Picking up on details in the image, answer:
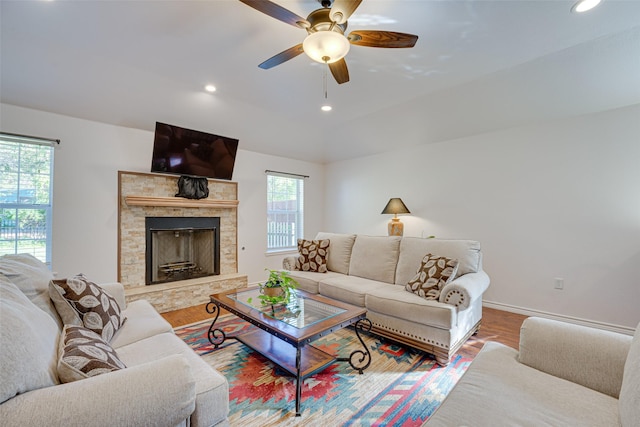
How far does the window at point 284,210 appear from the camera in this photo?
17.1ft

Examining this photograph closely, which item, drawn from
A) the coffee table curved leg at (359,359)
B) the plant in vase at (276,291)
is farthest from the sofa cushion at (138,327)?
the coffee table curved leg at (359,359)

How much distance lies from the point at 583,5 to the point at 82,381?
11.9 feet

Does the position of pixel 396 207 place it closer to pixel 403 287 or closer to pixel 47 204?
pixel 403 287

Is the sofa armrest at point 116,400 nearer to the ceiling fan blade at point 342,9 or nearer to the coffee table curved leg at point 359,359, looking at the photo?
the coffee table curved leg at point 359,359

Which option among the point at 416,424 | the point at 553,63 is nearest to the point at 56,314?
the point at 416,424

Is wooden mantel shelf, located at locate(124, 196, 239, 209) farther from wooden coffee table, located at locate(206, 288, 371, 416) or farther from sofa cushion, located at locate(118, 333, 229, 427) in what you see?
sofa cushion, located at locate(118, 333, 229, 427)

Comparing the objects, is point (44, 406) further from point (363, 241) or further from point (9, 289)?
point (363, 241)

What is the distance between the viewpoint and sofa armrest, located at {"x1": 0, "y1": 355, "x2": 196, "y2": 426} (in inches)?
31.4

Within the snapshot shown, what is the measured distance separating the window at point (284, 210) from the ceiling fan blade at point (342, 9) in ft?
Answer: 11.5

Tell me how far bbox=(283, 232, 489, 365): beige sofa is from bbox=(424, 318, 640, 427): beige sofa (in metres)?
0.75

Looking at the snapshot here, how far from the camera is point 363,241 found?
3.60 m

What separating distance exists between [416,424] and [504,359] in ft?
2.15

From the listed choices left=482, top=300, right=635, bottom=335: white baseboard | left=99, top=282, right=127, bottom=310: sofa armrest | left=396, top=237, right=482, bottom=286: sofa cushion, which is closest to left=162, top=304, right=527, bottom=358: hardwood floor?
left=482, top=300, right=635, bottom=335: white baseboard

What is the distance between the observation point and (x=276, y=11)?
5.42ft
